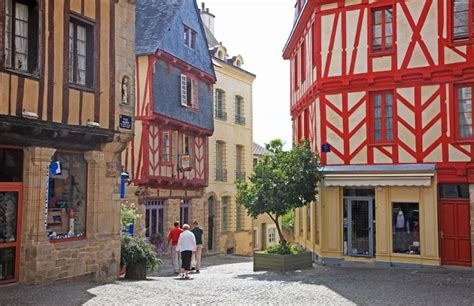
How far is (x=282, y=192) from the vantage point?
14.9 meters

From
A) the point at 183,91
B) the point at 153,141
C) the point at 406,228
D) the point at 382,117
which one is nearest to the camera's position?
the point at 406,228

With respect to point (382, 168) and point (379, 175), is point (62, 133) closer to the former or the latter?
point (379, 175)

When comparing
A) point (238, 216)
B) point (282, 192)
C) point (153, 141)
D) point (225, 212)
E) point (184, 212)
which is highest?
point (153, 141)

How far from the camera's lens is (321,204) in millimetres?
16172

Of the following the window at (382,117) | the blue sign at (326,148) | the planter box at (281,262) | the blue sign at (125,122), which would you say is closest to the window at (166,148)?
the blue sign at (326,148)

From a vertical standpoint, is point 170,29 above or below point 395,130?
above

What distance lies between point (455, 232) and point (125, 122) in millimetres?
8716

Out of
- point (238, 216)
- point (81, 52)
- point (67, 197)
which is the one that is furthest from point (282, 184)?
point (238, 216)

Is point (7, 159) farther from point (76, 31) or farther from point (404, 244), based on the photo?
point (404, 244)

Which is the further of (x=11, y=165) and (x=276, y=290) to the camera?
(x=276, y=290)

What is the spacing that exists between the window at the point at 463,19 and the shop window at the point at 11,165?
1098 cm

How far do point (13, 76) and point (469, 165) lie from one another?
35.4 ft

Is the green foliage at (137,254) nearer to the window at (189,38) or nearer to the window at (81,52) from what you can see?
the window at (81,52)

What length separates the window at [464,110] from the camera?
14695mm
